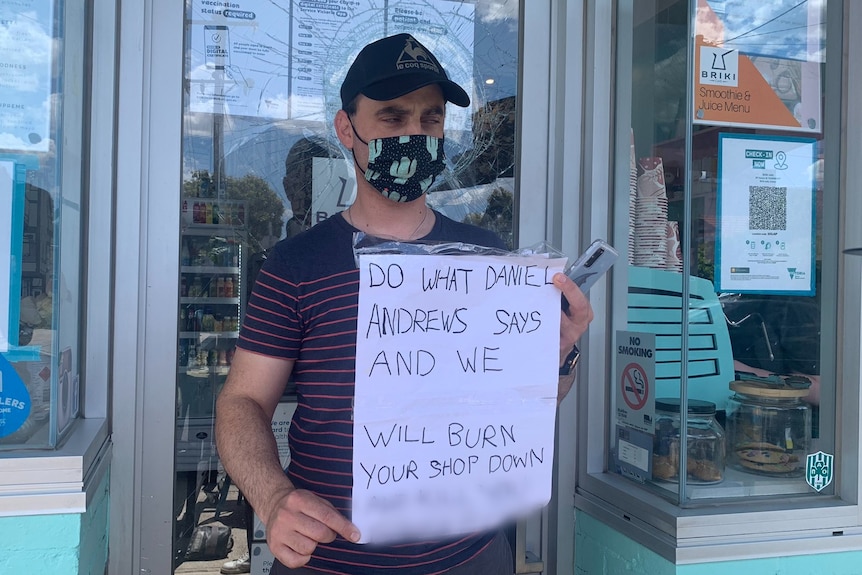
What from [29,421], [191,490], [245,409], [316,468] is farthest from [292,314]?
[191,490]

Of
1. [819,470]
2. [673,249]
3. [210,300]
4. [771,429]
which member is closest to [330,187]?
[210,300]

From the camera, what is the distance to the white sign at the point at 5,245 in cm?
195

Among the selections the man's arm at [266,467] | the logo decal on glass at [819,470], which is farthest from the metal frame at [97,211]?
the logo decal on glass at [819,470]

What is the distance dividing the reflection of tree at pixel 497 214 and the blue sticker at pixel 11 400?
1648 mm

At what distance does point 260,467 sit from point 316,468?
0.18m

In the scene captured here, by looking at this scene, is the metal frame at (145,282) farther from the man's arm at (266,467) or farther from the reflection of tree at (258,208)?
the man's arm at (266,467)

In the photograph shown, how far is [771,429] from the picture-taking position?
2.42 metres

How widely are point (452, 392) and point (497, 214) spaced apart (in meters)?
1.48

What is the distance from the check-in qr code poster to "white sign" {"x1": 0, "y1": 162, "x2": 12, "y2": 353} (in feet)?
7.21

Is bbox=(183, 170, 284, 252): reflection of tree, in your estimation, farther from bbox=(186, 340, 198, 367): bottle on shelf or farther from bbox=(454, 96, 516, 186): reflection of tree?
bbox=(454, 96, 516, 186): reflection of tree

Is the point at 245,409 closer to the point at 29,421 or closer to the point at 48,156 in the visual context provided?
the point at 29,421

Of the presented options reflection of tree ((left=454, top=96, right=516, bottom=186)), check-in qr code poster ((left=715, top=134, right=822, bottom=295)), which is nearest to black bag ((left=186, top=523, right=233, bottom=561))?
reflection of tree ((left=454, top=96, right=516, bottom=186))

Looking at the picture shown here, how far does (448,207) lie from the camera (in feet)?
9.37

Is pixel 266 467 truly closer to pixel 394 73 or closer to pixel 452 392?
pixel 452 392
